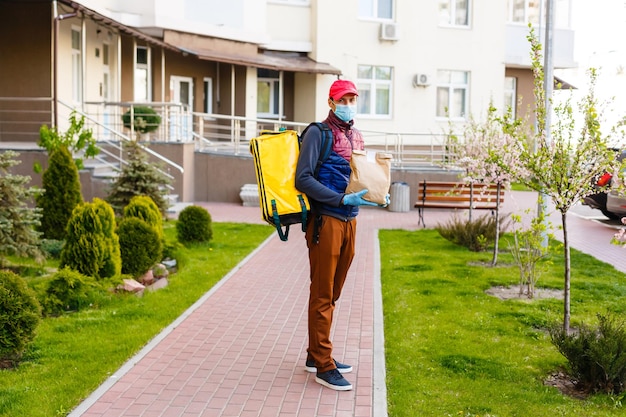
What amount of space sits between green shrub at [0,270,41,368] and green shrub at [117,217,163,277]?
3.40 m

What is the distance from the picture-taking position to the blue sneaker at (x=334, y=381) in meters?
6.74

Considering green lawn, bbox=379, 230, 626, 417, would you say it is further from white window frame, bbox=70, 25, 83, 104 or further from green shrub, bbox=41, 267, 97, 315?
white window frame, bbox=70, 25, 83, 104

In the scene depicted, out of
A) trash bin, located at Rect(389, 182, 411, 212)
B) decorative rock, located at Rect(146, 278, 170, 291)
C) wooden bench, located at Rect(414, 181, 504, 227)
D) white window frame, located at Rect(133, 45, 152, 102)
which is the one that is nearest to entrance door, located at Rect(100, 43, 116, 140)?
white window frame, located at Rect(133, 45, 152, 102)

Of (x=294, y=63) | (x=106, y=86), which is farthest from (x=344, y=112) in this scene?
(x=294, y=63)

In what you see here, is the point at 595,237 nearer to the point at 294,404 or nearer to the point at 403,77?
the point at 294,404

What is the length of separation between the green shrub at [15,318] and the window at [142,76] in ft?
61.5

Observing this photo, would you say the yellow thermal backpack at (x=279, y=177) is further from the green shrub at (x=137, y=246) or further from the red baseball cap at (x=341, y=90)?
the green shrub at (x=137, y=246)

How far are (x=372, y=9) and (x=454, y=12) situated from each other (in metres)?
3.31

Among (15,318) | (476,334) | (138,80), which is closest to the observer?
(15,318)

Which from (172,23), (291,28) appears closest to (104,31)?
(172,23)

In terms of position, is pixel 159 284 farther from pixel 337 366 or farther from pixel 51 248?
pixel 337 366

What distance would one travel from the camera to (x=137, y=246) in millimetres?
10883

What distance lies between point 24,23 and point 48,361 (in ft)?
48.3

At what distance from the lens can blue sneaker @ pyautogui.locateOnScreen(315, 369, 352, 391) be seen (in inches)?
265
